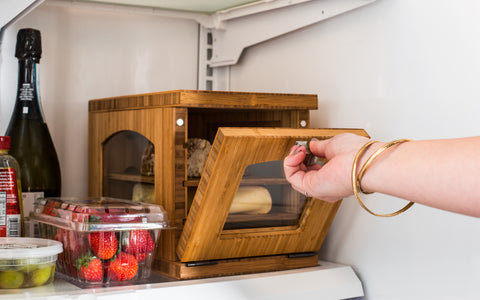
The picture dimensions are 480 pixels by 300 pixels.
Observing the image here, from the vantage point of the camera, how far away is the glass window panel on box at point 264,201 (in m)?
1.05

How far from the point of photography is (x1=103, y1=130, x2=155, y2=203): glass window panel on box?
118 cm

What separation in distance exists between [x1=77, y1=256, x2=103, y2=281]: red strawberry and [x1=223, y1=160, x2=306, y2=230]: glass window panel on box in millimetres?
229

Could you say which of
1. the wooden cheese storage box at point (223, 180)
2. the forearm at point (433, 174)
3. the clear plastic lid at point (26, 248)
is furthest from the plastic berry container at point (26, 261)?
the forearm at point (433, 174)

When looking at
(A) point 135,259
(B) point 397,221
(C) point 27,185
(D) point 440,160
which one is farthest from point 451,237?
(C) point 27,185

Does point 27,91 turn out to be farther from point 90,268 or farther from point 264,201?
point 264,201

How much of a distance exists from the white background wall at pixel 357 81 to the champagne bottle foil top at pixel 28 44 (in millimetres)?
136

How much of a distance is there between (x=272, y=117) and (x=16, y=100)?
1.74 feet

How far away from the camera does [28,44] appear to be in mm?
1189

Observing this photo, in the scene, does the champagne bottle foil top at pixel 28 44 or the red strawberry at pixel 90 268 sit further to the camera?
the champagne bottle foil top at pixel 28 44

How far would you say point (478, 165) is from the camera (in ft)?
2.07

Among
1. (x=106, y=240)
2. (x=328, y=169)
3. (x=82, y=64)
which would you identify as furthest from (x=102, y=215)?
(x=82, y=64)

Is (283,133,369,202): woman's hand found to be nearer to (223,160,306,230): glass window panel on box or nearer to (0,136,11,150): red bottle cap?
(223,160,306,230): glass window panel on box

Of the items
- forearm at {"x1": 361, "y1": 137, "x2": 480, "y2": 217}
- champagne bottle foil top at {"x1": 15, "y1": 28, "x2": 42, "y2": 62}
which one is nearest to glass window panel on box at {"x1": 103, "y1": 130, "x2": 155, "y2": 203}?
champagne bottle foil top at {"x1": 15, "y1": 28, "x2": 42, "y2": 62}

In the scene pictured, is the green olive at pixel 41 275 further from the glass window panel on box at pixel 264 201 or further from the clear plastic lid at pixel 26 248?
the glass window panel on box at pixel 264 201
